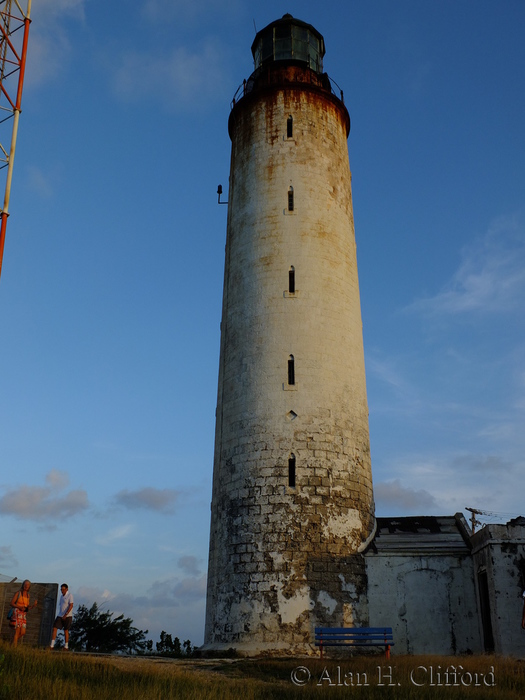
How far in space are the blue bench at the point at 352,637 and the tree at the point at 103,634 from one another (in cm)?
1172

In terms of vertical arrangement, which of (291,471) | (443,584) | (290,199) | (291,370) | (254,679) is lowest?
(254,679)

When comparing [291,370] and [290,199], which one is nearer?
[291,370]

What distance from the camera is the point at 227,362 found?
2348cm

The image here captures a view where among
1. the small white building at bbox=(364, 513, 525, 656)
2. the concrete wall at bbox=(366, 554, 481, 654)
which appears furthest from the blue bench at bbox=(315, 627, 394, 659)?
the small white building at bbox=(364, 513, 525, 656)

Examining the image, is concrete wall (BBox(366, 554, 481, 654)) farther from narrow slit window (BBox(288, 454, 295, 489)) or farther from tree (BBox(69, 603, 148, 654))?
tree (BBox(69, 603, 148, 654))

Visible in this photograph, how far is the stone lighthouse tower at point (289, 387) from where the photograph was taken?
19844 millimetres

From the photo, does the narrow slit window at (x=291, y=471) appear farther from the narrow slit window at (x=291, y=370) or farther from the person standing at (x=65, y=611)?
the person standing at (x=65, y=611)

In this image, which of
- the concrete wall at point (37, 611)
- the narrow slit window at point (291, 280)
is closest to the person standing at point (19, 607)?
the concrete wall at point (37, 611)

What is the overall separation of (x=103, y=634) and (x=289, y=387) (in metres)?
13.3

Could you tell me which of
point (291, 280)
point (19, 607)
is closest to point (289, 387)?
point (291, 280)

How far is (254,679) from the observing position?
14.2 meters

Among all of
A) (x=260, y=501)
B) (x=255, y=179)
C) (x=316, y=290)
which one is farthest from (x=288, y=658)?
(x=255, y=179)

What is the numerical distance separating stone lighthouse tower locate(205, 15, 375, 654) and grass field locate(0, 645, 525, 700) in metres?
4.10

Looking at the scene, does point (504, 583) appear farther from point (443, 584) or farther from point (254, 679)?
point (254, 679)
